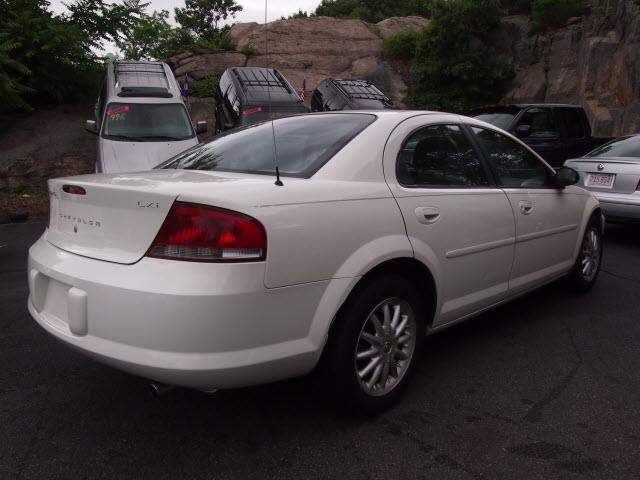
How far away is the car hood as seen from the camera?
332 inches

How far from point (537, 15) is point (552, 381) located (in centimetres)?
1910

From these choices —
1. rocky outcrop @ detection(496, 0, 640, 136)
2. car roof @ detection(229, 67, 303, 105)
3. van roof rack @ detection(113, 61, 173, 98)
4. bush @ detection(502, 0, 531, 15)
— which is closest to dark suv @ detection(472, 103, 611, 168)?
car roof @ detection(229, 67, 303, 105)

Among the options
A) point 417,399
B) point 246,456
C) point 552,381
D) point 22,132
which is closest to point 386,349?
point 417,399

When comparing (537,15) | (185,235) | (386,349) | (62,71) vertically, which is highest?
(537,15)

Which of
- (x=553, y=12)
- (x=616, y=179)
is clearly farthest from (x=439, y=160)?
(x=553, y=12)

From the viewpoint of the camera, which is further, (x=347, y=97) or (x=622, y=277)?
(x=347, y=97)

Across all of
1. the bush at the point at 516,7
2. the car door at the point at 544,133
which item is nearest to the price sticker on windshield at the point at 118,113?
the car door at the point at 544,133

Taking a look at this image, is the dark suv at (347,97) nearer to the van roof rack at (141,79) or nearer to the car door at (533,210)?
the van roof rack at (141,79)

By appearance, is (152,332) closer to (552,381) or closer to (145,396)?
(145,396)

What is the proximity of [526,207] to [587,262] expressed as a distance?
4.73 feet

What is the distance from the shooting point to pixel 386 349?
2.69m

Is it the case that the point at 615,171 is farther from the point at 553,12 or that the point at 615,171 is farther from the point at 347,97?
the point at 553,12

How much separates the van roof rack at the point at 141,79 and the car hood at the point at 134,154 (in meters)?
1.38

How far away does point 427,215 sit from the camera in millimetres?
2842
